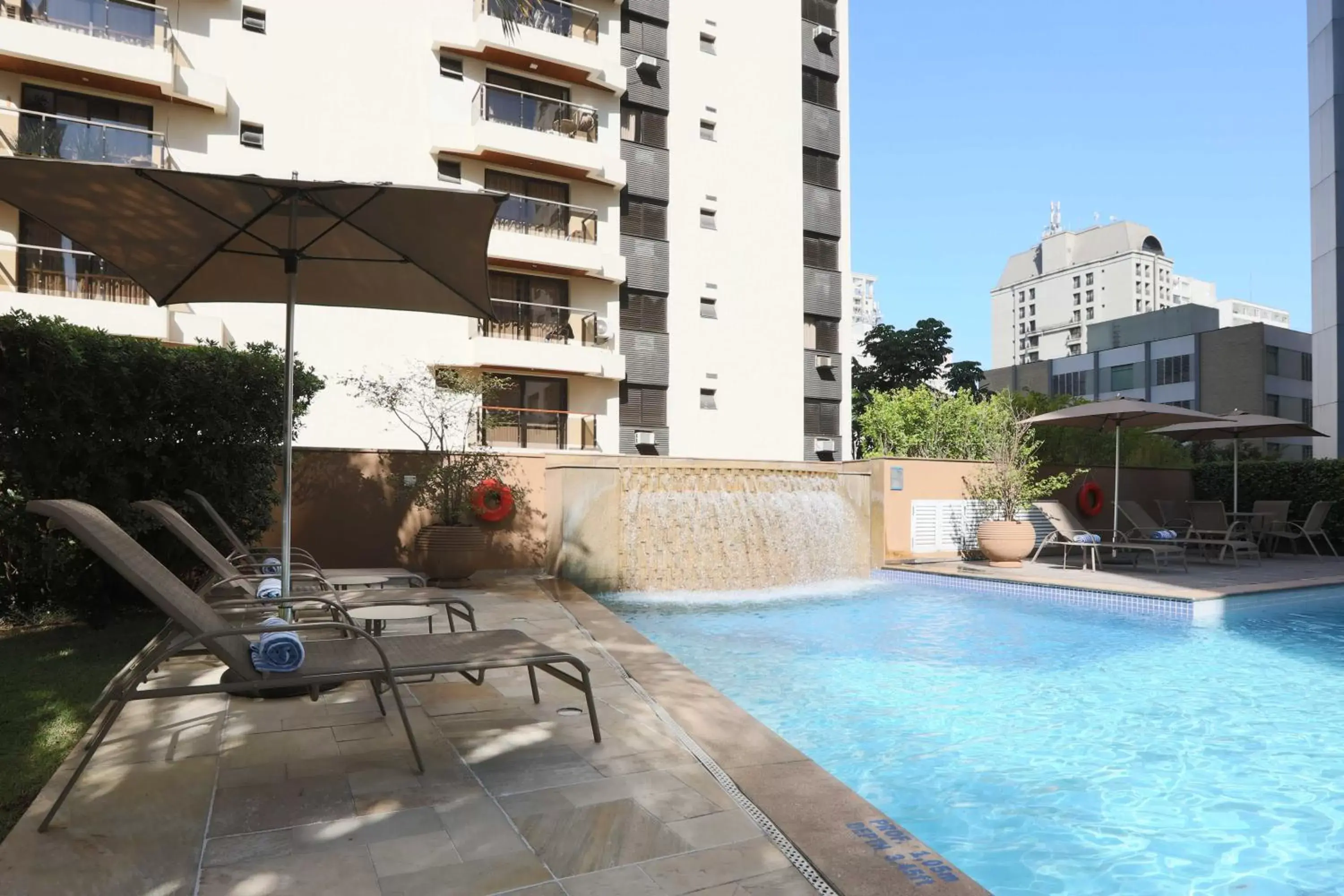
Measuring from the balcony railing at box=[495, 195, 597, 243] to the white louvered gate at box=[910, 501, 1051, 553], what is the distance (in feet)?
38.4

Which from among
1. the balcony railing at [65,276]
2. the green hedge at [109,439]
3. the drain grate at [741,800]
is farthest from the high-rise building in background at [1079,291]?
the drain grate at [741,800]

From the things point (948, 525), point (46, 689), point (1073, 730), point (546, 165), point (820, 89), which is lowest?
point (1073, 730)

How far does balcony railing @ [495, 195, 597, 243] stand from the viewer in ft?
66.8

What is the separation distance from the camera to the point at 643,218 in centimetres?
2262

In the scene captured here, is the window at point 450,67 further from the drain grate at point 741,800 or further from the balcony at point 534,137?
the drain grate at point 741,800

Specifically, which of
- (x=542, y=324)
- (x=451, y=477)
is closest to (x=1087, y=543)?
(x=451, y=477)

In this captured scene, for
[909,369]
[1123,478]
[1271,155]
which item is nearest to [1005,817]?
[1123,478]

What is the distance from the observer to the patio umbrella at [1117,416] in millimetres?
12164

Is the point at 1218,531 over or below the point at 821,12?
below

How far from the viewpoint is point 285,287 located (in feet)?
16.9

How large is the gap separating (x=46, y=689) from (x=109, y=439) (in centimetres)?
248

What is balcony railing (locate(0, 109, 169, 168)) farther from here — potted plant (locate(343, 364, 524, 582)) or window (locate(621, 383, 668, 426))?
window (locate(621, 383, 668, 426))

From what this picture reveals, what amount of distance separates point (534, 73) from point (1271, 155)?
31.4 meters

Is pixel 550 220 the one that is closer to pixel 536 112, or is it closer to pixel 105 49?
pixel 536 112
